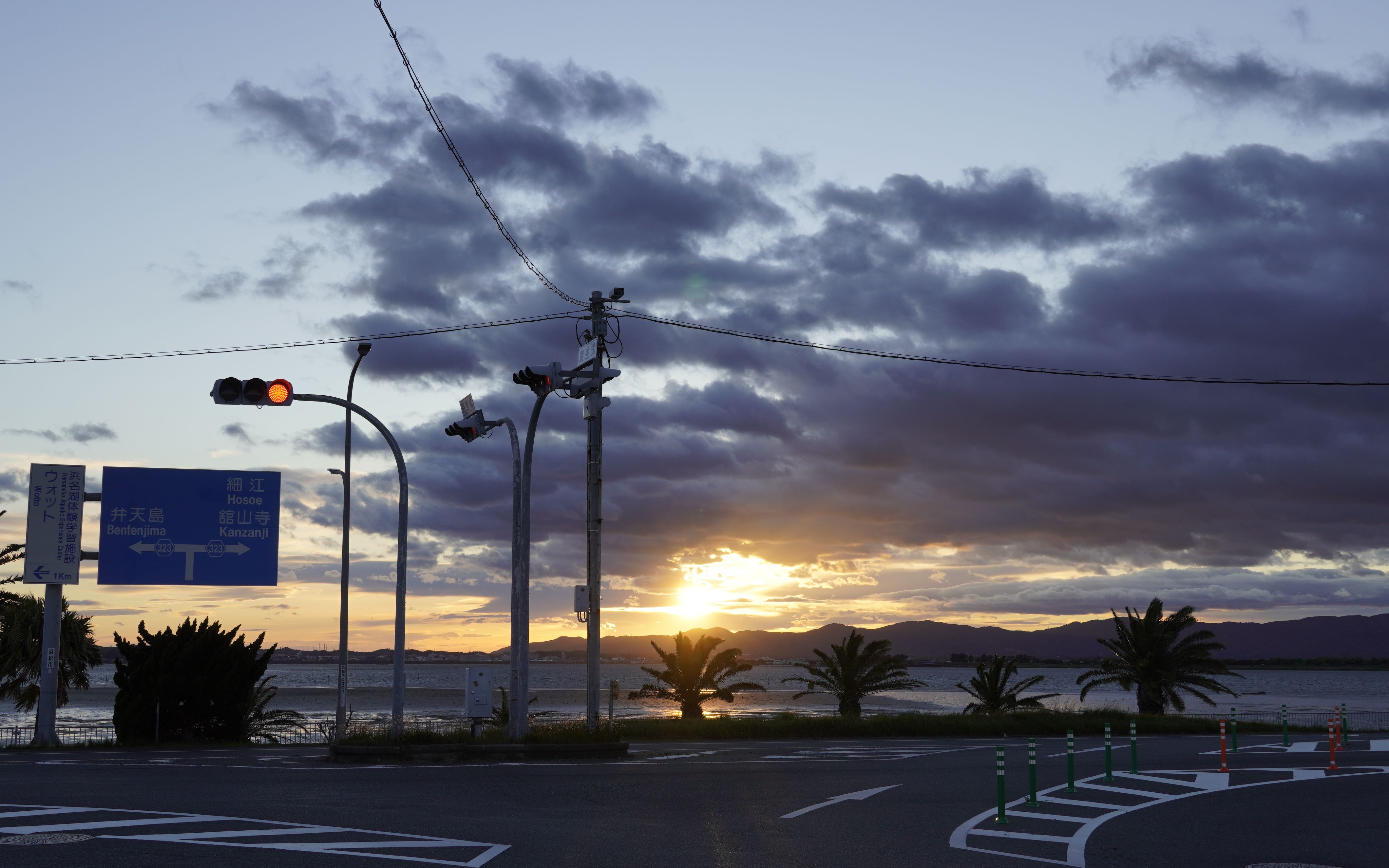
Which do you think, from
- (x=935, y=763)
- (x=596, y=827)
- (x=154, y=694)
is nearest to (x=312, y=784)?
(x=596, y=827)

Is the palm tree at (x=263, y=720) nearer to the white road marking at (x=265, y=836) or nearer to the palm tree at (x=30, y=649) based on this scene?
the palm tree at (x=30, y=649)

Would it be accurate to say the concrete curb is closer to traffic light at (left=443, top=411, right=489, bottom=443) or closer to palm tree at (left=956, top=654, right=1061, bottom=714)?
traffic light at (left=443, top=411, right=489, bottom=443)

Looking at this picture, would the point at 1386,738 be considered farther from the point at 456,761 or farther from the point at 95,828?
the point at 95,828

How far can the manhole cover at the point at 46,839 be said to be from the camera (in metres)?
11.0

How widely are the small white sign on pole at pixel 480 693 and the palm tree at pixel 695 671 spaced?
1914 cm

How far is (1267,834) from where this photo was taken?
13.3m

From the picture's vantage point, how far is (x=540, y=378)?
22625 millimetres

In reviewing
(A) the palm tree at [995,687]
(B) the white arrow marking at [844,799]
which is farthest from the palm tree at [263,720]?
(A) the palm tree at [995,687]

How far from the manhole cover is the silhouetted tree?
66.7ft

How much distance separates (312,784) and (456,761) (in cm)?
474

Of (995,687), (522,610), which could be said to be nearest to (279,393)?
(522,610)

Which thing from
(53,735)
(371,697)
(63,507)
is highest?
(63,507)

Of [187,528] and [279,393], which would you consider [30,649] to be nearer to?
[187,528]

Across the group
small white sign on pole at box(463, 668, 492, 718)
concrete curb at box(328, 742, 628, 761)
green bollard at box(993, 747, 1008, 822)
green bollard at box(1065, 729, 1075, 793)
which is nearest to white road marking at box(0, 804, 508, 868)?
green bollard at box(993, 747, 1008, 822)
